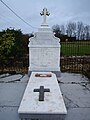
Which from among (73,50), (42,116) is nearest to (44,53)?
(42,116)

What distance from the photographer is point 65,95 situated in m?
7.33

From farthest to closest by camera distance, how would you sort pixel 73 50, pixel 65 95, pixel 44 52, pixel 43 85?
1. pixel 73 50
2. pixel 44 52
3. pixel 65 95
4. pixel 43 85

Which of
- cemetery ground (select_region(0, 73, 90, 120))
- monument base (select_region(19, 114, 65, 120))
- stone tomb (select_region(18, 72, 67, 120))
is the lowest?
cemetery ground (select_region(0, 73, 90, 120))

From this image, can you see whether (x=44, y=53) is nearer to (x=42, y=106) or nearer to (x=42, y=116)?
(x=42, y=106)

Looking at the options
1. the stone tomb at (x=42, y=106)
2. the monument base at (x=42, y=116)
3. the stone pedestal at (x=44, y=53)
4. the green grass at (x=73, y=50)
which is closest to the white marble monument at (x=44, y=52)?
the stone pedestal at (x=44, y=53)

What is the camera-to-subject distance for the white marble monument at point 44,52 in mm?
10289

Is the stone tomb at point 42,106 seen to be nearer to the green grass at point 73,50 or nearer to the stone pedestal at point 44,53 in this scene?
the stone pedestal at point 44,53

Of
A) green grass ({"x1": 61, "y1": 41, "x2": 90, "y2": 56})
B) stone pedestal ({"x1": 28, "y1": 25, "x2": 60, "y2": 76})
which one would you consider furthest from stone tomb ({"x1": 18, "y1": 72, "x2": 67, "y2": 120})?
green grass ({"x1": 61, "y1": 41, "x2": 90, "y2": 56})

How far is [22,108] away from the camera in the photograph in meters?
4.37

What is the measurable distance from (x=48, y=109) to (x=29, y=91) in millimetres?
1526

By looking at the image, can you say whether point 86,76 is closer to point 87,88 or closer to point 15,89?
point 87,88

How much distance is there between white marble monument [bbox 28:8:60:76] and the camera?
10.3 metres

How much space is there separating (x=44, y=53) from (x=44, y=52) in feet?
0.16

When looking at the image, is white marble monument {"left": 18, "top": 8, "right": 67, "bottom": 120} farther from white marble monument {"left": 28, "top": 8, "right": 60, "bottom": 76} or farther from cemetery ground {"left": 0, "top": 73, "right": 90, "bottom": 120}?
cemetery ground {"left": 0, "top": 73, "right": 90, "bottom": 120}
